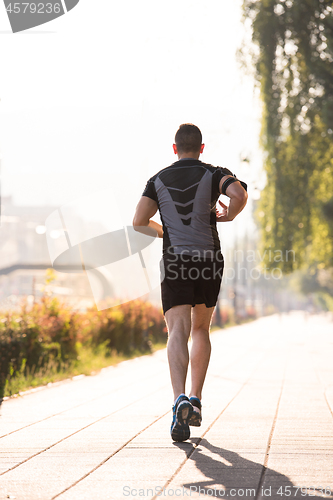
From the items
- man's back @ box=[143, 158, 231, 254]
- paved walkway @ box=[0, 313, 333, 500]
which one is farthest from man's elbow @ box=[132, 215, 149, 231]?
paved walkway @ box=[0, 313, 333, 500]

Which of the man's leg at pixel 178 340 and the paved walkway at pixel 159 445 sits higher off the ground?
the man's leg at pixel 178 340

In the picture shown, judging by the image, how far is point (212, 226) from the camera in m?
4.20

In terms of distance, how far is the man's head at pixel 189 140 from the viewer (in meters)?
4.29

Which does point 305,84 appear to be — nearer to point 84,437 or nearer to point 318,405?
point 318,405

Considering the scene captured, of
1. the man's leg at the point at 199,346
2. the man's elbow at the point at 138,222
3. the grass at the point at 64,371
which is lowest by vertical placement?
the grass at the point at 64,371

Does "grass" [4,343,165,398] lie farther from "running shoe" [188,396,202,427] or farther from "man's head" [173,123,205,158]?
"man's head" [173,123,205,158]

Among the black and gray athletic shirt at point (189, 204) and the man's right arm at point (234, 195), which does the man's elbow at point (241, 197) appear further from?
the black and gray athletic shirt at point (189, 204)

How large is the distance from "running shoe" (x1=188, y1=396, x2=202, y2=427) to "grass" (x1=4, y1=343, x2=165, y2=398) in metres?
3.17

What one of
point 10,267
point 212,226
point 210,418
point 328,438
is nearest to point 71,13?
point 212,226

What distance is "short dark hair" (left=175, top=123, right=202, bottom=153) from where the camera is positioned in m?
4.29

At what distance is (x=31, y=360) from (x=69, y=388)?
50.8 inches

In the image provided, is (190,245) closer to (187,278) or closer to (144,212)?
(187,278)

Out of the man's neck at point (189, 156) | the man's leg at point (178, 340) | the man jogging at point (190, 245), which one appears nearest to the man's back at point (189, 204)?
the man jogging at point (190, 245)

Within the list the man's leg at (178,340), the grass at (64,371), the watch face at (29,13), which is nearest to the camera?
the man's leg at (178,340)
